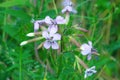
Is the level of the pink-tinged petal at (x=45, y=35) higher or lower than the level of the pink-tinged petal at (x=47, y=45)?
higher

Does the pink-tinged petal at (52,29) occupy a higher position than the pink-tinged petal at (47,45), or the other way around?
the pink-tinged petal at (52,29)

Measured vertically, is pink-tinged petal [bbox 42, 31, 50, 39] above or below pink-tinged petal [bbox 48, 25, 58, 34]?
below

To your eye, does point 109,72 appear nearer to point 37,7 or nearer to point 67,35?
point 37,7

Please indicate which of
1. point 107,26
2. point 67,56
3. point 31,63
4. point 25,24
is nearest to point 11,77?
point 31,63

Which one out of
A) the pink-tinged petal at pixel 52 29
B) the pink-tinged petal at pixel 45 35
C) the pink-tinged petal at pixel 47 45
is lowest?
the pink-tinged petal at pixel 47 45

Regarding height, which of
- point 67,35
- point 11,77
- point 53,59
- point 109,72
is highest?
point 67,35

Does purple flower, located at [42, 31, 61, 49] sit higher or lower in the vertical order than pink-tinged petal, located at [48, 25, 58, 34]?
lower

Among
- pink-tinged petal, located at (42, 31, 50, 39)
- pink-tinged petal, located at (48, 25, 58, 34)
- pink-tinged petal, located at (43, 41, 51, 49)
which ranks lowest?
pink-tinged petal, located at (43, 41, 51, 49)

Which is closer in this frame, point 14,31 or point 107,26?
point 14,31
